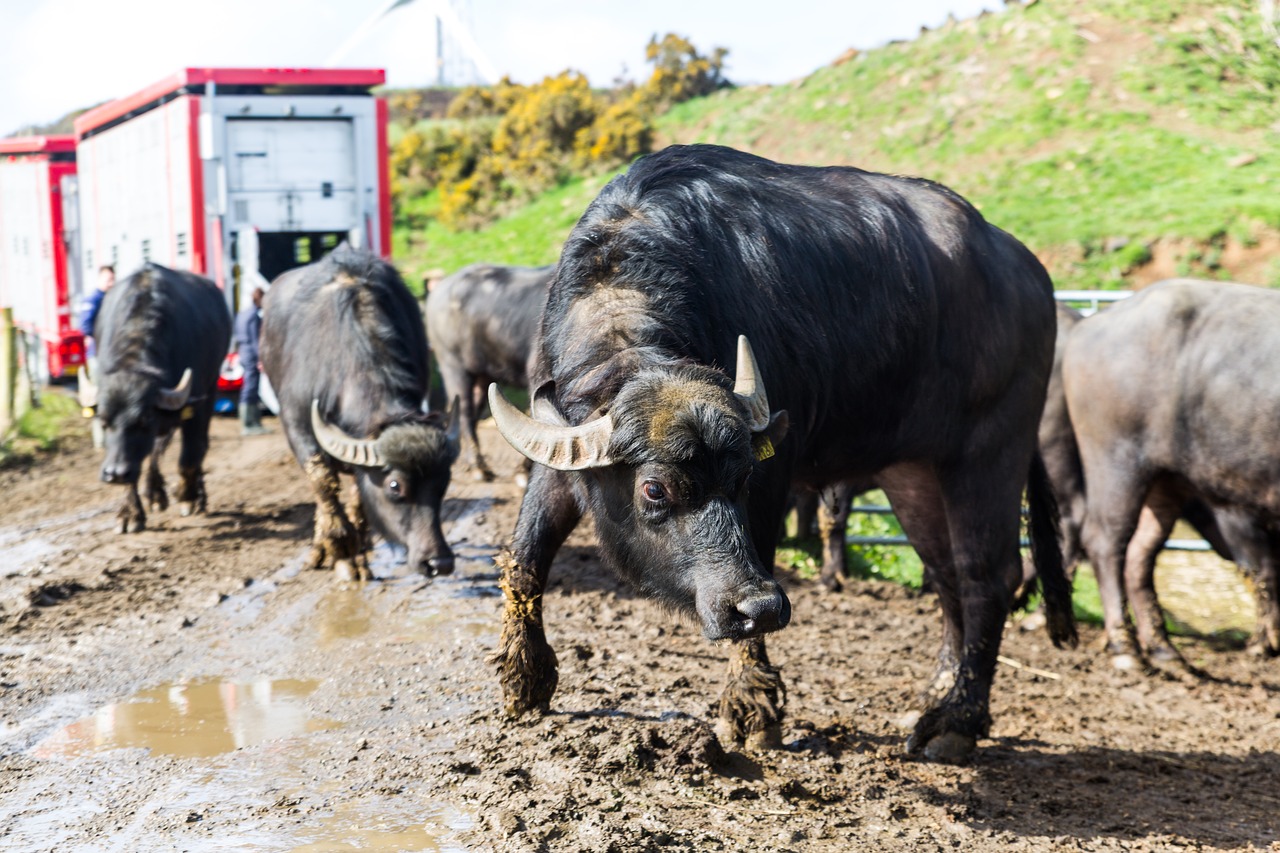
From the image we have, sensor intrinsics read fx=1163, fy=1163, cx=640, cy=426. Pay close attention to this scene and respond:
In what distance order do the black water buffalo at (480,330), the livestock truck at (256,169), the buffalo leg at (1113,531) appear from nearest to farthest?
the buffalo leg at (1113,531) < the black water buffalo at (480,330) < the livestock truck at (256,169)

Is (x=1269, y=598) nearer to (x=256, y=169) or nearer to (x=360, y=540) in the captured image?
(x=360, y=540)

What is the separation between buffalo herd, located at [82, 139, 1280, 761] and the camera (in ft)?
13.0

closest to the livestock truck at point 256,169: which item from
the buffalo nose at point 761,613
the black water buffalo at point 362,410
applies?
the black water buffalo at point 362,410

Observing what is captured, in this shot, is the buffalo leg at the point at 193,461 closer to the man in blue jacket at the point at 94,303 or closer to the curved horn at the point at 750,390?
the man in blue jacket at the point at 94,303

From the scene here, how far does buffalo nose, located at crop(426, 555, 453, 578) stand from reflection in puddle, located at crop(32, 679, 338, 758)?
55.3 inches

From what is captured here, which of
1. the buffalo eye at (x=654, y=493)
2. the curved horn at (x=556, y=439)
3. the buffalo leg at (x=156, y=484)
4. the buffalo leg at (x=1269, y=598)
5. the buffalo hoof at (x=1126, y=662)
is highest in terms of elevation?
the curved horn at (x=556, y=439)

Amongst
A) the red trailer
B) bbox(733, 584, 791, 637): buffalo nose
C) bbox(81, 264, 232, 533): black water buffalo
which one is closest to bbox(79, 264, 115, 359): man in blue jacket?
bbox(81, 264, 232, 533): black water buffalo

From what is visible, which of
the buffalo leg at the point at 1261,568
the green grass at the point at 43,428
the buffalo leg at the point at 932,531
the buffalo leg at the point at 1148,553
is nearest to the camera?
the buffalo leg at the point at 932,531

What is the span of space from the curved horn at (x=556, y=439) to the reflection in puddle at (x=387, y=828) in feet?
4.04

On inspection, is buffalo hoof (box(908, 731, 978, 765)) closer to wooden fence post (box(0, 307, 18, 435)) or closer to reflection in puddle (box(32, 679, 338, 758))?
reflection in puddle (box(32, 679, 338, 758))

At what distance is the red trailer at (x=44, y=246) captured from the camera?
64.2 feet

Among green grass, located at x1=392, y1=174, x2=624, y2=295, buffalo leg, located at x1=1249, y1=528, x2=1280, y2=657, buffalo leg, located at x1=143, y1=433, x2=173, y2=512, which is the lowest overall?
buffalo leg, located at x1=1249, y1=528, x2=1280, y2=657

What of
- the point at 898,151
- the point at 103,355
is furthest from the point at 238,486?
the point at 898,151

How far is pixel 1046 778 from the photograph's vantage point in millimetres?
4973
